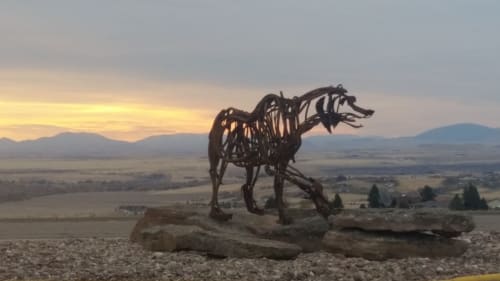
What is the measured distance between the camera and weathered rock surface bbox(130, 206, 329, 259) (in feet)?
45.2

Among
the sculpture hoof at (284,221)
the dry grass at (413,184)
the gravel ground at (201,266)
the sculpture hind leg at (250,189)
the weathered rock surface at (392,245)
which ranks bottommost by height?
the dry grass at (413,184)

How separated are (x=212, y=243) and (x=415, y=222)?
3495 mm

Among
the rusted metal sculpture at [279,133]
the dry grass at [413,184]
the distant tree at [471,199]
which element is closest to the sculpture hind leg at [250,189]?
the rusted metal sculpture at [279,133]

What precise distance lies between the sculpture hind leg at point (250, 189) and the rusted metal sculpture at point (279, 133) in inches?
7.4

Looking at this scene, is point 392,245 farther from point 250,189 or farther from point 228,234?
point 250,189

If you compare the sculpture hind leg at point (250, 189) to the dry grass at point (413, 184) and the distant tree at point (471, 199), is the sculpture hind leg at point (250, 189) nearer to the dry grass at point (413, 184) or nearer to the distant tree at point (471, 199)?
the distant tree at point (471, 199)

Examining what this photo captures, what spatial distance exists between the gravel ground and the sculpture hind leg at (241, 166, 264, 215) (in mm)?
2693

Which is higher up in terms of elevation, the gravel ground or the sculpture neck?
the sculpture neck

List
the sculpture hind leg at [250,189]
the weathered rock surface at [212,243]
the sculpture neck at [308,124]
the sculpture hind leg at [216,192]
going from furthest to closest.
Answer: the sculpture hind leg at [250,189] → the sculpture hind leg at [216,192] → the sculpture neck at [308,124] → the weathered rock surface at [212,243]

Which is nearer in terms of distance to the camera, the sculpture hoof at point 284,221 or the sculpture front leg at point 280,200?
the sculpture front leg at point 280,200

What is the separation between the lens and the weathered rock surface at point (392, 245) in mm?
13758

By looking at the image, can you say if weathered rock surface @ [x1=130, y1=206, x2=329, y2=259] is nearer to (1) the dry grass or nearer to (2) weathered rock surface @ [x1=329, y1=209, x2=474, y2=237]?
(2) weathered rock surface @ [x1=329, y1=209, x2=474, y2=237]

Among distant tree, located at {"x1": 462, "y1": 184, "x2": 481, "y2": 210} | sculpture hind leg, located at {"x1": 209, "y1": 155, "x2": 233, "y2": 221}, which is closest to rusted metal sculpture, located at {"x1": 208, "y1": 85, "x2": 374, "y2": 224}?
sculpture hind leg, located at {"x1": 209, "y1": 155, "x2": 233, "y2": 221}

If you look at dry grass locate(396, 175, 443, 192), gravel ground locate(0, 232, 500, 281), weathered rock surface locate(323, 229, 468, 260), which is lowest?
dry grass locate(396, 175, 443, 192)
